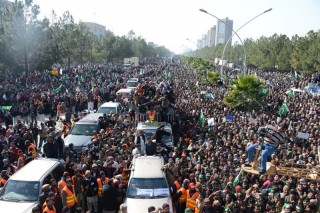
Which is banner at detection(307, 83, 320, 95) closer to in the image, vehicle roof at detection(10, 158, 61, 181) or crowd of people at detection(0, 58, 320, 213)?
crowd of people at detection(0, 58, 320, 213)

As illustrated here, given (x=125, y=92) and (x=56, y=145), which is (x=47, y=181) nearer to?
(x=56, y=145)

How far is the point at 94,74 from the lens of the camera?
1946 inches

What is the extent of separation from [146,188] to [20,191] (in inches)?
119

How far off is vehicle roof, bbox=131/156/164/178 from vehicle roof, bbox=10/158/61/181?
2.13 metres

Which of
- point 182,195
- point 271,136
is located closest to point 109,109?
point 182,195

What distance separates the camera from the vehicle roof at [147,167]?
36.2 ft

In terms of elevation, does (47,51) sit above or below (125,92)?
above

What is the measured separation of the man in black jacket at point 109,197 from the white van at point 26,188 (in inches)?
60.6

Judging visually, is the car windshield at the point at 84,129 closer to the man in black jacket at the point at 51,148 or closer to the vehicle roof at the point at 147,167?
the man in black jacket at the point at 51,148

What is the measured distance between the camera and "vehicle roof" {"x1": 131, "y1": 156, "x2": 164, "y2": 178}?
11039mm

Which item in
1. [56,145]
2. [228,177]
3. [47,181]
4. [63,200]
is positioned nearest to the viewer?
[63,200]

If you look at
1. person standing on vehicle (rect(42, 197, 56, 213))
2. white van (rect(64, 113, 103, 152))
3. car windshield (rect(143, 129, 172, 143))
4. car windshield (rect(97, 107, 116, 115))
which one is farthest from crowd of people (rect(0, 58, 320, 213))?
car windshield (rect(97, 107, 116, 115))

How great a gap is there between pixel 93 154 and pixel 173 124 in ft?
22.9

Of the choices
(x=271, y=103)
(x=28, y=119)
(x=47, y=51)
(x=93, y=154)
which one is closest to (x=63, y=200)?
(x=93, y=154)
